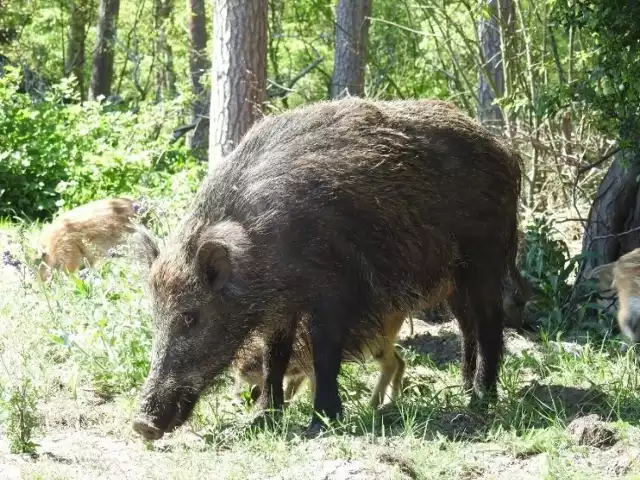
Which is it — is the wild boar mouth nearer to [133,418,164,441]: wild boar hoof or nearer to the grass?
[133,418,164,441]: wild boar hoof

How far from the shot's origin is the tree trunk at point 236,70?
27.3 ft

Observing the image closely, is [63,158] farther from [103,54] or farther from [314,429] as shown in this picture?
[103,54]

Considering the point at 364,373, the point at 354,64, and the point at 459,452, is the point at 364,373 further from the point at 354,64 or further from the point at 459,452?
the point at 354,64

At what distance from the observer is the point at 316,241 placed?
4.71 metres

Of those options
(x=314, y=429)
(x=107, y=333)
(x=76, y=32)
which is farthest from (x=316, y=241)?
(x=76, y=32)

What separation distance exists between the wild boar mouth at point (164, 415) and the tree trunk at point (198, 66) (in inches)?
477

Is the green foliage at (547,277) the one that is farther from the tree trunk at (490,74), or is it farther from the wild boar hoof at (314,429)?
the wild boar hoof at (314,429)

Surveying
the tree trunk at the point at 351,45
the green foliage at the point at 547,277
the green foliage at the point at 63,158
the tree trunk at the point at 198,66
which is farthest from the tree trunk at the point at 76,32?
the green foliage at the point at 547,277

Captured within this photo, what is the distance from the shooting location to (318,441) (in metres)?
4.47

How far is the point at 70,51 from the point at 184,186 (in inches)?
686

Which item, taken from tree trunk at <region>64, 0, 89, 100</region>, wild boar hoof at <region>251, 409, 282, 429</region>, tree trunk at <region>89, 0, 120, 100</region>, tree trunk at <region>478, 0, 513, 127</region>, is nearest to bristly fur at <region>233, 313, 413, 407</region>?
wild boar hoof at <region>251, 409, 282, 429</region>

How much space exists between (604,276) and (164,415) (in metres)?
3.37

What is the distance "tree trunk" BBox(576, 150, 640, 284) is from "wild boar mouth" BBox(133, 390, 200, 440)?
11.1 feet

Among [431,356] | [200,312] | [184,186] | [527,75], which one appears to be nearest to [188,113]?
[184,186]
